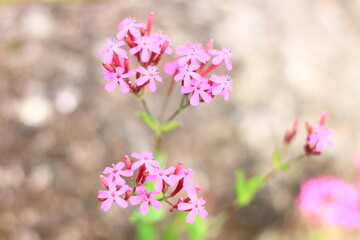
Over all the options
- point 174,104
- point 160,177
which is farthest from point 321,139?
point 174,104

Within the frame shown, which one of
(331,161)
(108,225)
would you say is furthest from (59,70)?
(331,161)

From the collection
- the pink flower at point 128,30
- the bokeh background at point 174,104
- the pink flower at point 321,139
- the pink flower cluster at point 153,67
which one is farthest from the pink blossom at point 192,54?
the bokeh background at point 174,104

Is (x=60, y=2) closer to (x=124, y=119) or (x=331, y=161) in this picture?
(x=124, y=119)

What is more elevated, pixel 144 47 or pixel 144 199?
pixel 144 47

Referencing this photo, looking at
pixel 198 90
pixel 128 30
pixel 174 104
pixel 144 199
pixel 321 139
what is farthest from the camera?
pixel 174 104

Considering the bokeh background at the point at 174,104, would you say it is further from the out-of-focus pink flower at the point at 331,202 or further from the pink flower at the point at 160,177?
the pink flower at the point at 160,177

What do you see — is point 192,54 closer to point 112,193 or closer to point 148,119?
point 148,119

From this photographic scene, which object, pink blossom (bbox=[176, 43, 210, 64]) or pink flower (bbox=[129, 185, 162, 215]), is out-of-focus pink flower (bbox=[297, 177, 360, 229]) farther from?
pink flower (bbox=[129, 185, 162, 215])
